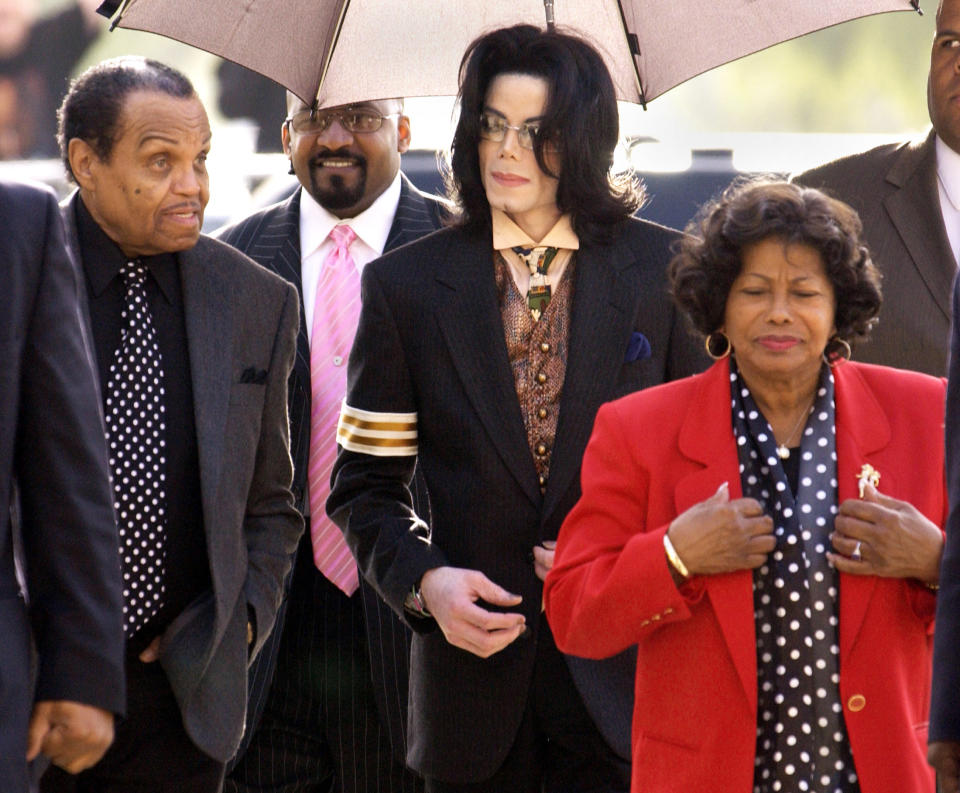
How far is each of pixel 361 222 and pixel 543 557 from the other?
173cm

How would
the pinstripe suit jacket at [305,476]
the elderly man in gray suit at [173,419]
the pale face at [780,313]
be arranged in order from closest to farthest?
the pale face at [780,313], the elderly man in gray suit at [173,419], the pinstripe suit jacket at [305,476]

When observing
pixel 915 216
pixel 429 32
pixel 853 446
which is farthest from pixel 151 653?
pixel 915 216

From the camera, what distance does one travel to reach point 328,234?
17.5ft

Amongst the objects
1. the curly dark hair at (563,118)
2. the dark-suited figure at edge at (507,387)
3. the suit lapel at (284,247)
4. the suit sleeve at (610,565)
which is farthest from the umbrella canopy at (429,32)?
the suit sleeve at (610,565)

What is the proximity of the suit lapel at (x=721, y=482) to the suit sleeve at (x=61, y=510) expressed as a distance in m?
1.08

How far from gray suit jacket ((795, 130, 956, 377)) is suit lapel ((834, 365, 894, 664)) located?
106 centimetres

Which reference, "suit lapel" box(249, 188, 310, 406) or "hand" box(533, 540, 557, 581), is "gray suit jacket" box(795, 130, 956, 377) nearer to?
"hand" box(533, 540, 557, 581)

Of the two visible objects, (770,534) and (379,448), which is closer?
(770,534)

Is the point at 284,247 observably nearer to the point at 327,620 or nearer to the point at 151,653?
the point at 327,620

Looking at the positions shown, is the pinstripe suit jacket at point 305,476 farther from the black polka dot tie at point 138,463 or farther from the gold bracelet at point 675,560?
the gold bracelet at point 675,560

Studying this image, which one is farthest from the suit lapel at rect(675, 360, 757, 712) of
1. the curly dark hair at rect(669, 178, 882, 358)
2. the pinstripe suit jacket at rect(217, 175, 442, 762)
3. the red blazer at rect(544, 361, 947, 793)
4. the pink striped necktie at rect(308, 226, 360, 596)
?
the pink striped necktie at rect(308, 226, 360, 596)

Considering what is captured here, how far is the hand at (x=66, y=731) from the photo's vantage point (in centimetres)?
290

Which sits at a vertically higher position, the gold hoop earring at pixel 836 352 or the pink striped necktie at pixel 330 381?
the gold hoop earring at pixel 836 352

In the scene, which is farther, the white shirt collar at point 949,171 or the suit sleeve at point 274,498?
the white shirt collar at point 949,171
